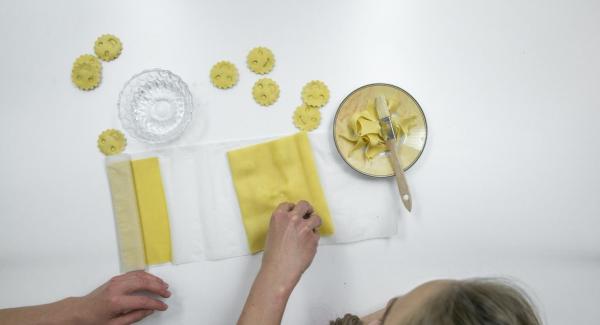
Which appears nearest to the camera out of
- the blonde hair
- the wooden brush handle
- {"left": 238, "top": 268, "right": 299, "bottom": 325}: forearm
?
the blonde hair

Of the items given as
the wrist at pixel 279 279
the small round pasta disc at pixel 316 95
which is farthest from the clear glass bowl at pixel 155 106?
the wrist at pixel 279 279

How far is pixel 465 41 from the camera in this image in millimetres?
854

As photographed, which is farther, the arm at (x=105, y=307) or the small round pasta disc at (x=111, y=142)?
the small round pasta disc at (x=111, y=142)

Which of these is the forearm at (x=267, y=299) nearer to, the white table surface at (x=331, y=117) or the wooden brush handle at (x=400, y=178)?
the white table surface at (x=331, y=117)

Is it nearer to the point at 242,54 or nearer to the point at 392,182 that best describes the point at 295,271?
the point at 392,182

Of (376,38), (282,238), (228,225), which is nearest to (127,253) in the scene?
(228,225)

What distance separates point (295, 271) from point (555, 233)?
606 millimetres

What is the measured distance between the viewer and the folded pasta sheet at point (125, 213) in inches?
30.6

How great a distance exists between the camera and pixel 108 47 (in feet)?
2.69

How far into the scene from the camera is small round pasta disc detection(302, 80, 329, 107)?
2.67ft

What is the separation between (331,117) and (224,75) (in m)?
0.27

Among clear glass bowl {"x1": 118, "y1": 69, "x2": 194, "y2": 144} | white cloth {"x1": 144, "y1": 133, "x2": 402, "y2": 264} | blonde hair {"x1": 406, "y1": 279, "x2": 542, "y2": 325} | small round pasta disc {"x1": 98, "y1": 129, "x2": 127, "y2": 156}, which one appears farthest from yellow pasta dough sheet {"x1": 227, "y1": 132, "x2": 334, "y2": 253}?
blonde hair {"x1": 406, "y1": 279, "x2": 542, "y2": 325}

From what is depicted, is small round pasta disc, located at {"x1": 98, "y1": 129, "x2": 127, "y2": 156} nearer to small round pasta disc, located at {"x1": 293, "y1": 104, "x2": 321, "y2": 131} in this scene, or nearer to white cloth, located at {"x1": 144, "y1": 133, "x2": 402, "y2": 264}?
white cloth, located at {"x1": 144, "y1": 133, "x2": 402, "y2": 264}

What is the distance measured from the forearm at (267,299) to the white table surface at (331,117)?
0.11m
